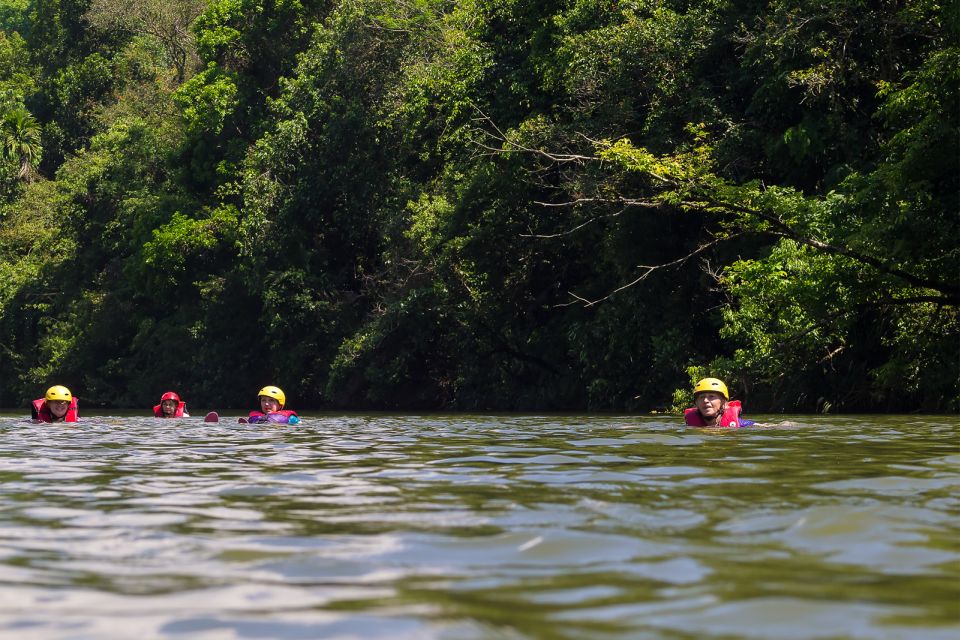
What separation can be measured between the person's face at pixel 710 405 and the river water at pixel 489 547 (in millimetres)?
5085

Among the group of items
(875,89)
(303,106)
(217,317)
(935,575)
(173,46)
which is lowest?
(935,575)

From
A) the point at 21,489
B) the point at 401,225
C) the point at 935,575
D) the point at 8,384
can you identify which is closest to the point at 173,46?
the point at 8,384

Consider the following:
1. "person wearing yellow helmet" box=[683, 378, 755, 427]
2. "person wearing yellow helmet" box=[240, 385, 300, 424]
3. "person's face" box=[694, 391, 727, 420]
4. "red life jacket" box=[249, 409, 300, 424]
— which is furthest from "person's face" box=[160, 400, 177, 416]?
"person's face" box=[694, 391, 727, 420]

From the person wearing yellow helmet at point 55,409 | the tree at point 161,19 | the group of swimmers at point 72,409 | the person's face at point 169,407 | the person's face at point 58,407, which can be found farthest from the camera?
the tree at point 161,19

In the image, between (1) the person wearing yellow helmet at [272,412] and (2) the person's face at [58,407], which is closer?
(1) the person wearing yellow helmet at [272,412]

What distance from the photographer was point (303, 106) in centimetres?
4434

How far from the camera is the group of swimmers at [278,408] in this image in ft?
53.5

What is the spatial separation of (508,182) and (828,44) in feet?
33.7

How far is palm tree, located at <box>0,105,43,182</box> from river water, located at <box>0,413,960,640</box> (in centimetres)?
5302

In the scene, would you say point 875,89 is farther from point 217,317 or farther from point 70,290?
point 70,290

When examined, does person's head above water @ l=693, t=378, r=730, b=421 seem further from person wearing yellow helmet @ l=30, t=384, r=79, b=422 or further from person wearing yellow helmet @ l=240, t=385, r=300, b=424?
person wearing yellow helmet @ l=30, t=384, r=79, b=422

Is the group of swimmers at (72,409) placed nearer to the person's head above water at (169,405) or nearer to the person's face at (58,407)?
the person's face at (58,407)

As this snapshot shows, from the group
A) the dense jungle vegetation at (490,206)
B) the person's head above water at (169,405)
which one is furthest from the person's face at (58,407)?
the dense jungle vegetation at (490,206)

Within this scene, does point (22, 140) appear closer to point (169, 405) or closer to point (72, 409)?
point (169, 405)
